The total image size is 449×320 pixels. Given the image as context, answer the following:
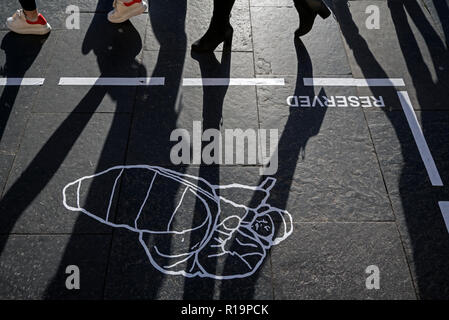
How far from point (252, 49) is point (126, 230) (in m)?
2.81

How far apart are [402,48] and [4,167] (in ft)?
15.7

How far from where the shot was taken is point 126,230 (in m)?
3.38

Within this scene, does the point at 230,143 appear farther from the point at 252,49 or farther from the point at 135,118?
the point at 252,49

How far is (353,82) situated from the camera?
15.3ft

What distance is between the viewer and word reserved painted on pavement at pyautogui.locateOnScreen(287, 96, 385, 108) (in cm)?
440

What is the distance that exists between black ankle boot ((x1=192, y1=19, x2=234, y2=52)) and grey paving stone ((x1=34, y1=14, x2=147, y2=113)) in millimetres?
747

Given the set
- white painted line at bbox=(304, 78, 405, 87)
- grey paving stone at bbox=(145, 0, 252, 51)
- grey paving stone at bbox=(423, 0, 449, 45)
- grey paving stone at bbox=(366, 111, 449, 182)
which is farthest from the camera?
grey paving stone at bbox=(423, 0, 449, 45)

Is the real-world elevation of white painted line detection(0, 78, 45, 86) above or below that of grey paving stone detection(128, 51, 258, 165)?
above

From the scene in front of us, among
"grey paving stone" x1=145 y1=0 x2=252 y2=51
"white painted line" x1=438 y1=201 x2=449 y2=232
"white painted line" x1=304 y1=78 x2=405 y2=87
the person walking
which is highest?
the person walking

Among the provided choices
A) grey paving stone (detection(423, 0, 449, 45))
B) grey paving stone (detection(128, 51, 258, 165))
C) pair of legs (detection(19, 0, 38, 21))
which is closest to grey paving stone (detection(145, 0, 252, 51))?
grey paving stone (detection(128, 51, 258, 165))

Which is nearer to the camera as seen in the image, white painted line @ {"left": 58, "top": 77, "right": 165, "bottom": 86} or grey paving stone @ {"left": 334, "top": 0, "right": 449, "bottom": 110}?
white painted line @ {"left": 58, "top": 77, "right": 165, "bottom": 86}

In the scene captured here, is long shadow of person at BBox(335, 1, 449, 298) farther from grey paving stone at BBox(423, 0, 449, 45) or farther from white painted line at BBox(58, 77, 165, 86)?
white painted line at BBox(58, 77, 165, 86)

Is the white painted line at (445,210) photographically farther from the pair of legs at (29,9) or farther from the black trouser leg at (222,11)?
the pair of legs at (29,9)

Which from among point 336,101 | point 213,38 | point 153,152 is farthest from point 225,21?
point 153,152
